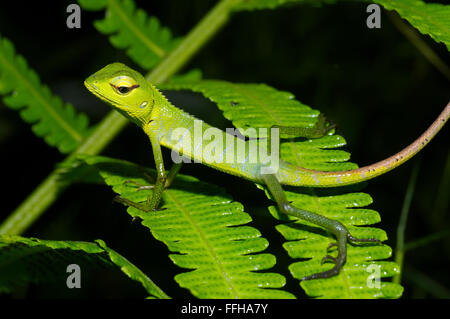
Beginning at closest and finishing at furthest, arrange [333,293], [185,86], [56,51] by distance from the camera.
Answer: [333,293] < [185,86] < [56,51]

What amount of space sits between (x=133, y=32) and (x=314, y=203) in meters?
2.62

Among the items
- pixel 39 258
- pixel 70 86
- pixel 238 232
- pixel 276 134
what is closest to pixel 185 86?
pixel 276 134

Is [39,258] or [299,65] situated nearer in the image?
[39,258]

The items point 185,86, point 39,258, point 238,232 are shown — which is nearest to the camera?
point 238,232

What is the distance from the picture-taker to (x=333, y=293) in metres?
2.56

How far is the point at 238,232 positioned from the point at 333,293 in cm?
70

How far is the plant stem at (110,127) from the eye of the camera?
4164mm

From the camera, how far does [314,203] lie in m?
3.14

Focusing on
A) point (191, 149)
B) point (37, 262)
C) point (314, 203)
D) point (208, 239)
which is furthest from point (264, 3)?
point (37, 262)

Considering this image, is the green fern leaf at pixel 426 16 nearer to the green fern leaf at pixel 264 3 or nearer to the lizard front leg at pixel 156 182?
the green fern leaf at pixel 264 3

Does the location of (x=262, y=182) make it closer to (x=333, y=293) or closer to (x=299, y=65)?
(x=333, y=293)

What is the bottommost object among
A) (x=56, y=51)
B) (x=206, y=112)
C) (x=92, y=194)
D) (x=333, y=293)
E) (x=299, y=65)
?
(x=333, y=293)

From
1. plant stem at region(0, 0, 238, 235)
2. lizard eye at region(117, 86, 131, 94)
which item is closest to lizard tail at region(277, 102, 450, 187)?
lizard eye at region(117, 86, 131, 94)

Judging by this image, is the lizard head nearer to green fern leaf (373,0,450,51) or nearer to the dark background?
green fern leaf (373,0,450,51)
